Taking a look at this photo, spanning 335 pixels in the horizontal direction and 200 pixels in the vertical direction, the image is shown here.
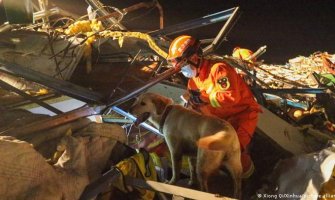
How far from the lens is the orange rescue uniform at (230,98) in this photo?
4867 millimetres

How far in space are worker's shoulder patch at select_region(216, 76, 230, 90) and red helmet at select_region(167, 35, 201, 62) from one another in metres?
0.57

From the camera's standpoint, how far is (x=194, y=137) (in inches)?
180

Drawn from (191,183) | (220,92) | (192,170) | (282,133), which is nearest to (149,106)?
(220,92)

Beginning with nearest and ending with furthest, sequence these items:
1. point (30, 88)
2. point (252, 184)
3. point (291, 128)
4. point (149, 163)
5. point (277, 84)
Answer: point (149, 163)
point (30, 88)
point (252, 184)
point (291, 128)
point (277, 84)

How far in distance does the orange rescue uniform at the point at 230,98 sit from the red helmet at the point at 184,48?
0.79ft

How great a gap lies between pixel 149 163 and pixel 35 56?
2.97 m

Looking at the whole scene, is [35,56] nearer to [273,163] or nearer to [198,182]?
[198,182]

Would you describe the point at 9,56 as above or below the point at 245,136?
above

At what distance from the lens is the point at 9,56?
5520 millimetres

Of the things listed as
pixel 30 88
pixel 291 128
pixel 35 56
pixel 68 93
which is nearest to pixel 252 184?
pixel 291 128

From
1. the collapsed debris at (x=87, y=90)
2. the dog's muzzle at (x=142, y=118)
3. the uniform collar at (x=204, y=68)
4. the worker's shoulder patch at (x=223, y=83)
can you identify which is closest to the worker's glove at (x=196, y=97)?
the uniform collar at (x=204, y=68)

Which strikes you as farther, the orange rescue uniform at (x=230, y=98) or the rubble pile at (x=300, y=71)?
the rubble pile at (x=300, y=71)

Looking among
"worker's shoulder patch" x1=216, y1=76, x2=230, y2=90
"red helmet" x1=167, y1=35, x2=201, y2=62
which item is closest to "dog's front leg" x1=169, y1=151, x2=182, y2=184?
"worker's shoulder patch" x1=216, y1=76, x2=230, y2=90

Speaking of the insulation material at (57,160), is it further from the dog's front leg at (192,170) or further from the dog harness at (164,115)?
the dog's front leg at (192,170)
